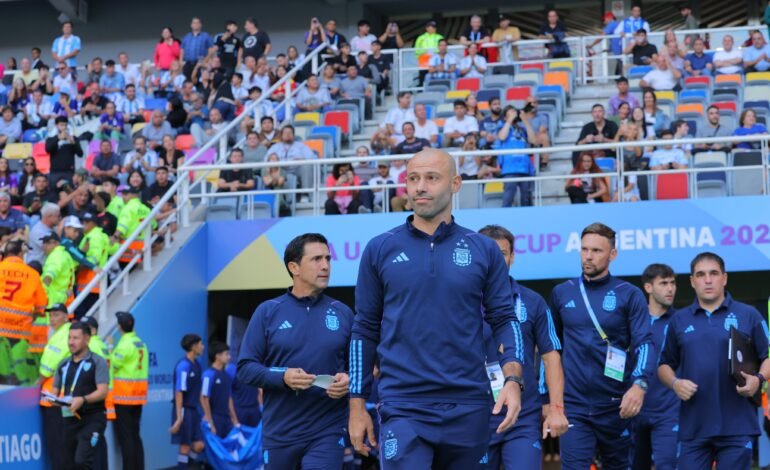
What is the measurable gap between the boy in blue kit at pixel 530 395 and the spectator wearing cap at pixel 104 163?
13.1m

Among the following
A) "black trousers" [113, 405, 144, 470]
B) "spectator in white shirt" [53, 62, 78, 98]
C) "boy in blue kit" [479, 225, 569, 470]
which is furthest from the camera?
"spectator in white shirt" [53, 62, 78, 98]

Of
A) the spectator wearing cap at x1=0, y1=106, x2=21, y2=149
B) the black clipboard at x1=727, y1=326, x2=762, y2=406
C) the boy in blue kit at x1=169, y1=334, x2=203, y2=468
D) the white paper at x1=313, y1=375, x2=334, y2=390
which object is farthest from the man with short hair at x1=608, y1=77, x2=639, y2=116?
the white paper at x1=313, y1=375, x2=334, y2=390

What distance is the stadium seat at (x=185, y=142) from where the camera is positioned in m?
21.6

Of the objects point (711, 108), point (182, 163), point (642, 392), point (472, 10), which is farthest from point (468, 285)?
point (472, 10)

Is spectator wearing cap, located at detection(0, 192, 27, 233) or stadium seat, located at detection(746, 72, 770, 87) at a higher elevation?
stadium seat, located at detection(746, 72, 770, 87)

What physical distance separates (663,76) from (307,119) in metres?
5.77

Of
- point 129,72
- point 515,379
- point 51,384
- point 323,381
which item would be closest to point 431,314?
point 515,379

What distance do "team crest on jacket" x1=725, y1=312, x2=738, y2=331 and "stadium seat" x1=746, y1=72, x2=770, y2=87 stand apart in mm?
12114

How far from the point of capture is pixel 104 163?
68.1ft

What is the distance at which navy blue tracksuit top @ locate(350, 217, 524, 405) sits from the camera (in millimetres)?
5664

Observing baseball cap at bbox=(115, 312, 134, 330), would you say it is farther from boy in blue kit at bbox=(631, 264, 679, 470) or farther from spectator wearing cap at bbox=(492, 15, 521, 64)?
spectator wearing cap at bbox=(492, 15, 521, 64)

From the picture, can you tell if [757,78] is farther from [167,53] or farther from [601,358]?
[601,358]

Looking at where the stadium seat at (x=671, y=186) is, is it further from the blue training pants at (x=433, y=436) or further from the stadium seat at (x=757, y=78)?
the blue training pants at (x=433, y=436)

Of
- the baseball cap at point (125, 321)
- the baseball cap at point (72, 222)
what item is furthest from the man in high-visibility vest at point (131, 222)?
→ the baseball cap at point (125, 321)
